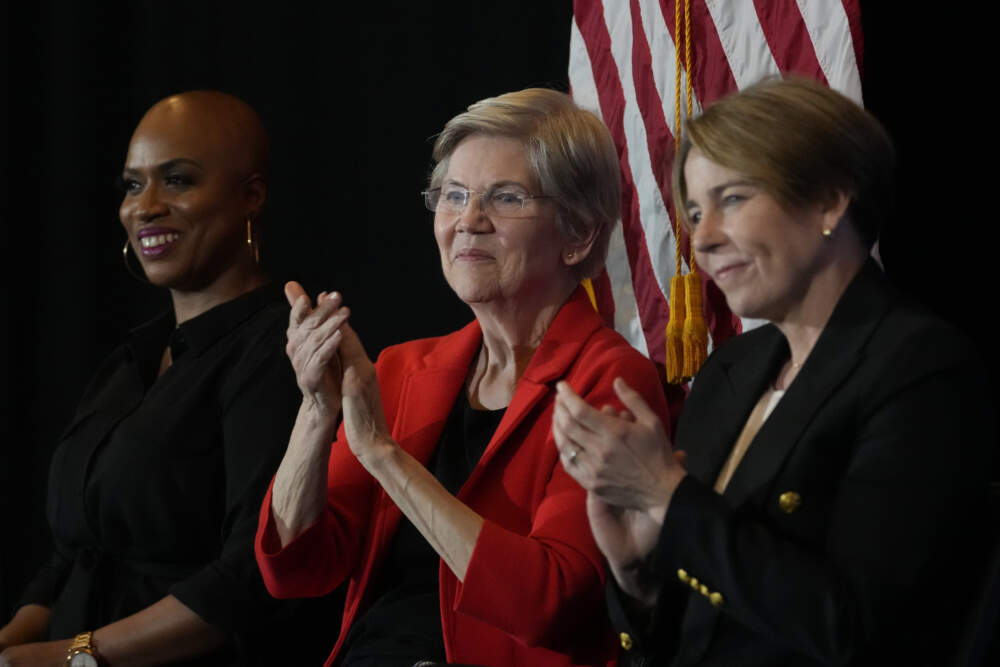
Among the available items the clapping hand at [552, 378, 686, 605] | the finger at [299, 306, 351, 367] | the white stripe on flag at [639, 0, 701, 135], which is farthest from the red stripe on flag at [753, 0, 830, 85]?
the clapping hand at [552, 378, 686, 605]

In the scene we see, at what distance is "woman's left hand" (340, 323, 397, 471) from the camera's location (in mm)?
1974

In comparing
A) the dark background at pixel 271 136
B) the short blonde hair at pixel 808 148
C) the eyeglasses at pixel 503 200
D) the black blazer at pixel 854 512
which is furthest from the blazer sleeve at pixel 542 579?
the dark background at pixel 271 136

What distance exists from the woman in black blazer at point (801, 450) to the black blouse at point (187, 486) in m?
0.95

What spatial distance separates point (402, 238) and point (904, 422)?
2.13 m

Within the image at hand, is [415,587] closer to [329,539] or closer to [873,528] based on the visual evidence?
[329,539]

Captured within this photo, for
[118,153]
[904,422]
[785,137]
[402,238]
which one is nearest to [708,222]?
[785,137]

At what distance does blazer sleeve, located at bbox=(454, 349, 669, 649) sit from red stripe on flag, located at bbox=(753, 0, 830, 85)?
92cm

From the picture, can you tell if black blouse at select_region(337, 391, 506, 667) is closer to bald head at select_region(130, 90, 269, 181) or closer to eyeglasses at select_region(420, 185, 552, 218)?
eyeglasses at select_region(420, 185, 552, 218)

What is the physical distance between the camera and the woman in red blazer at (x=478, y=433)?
1919mm

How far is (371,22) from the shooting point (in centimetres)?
344

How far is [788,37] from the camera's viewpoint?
2.43 metres

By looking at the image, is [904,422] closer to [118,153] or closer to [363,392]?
[363,392]

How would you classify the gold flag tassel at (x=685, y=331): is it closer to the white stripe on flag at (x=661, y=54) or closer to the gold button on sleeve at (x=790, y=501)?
the white stripe on flag at (x=661, y=54)

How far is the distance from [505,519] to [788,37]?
3.38ft
